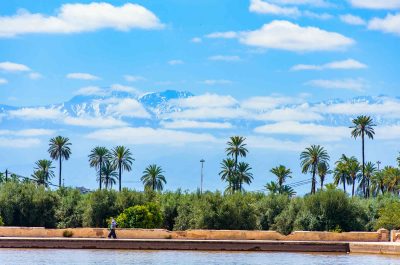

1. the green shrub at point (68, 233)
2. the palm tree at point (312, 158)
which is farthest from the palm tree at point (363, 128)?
the green shrub at point (68, 233)

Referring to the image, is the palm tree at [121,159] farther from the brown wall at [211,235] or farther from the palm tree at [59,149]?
the brown wall at [211,235]

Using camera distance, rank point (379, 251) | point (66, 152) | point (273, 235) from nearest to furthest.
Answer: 1. point (379, 251)
2. point (273, 235)
3. point (66, 152)

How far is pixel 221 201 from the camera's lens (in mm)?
68500

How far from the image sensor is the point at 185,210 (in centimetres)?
7100

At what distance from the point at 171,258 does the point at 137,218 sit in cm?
2252

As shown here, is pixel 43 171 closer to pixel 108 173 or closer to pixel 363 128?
pixel 108 173

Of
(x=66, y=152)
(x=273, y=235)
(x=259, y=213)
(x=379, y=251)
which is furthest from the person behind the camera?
(x=66, y=152)

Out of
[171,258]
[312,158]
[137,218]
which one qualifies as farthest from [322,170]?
[171,258]

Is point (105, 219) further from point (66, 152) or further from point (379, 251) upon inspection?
point (66, 152)

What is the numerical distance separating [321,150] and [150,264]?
83.2 m

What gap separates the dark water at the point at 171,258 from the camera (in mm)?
39594

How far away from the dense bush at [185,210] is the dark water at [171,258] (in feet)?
64.9

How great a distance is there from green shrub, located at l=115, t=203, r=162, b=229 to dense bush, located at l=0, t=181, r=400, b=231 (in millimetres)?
65

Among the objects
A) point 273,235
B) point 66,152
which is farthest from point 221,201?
point 66,152
